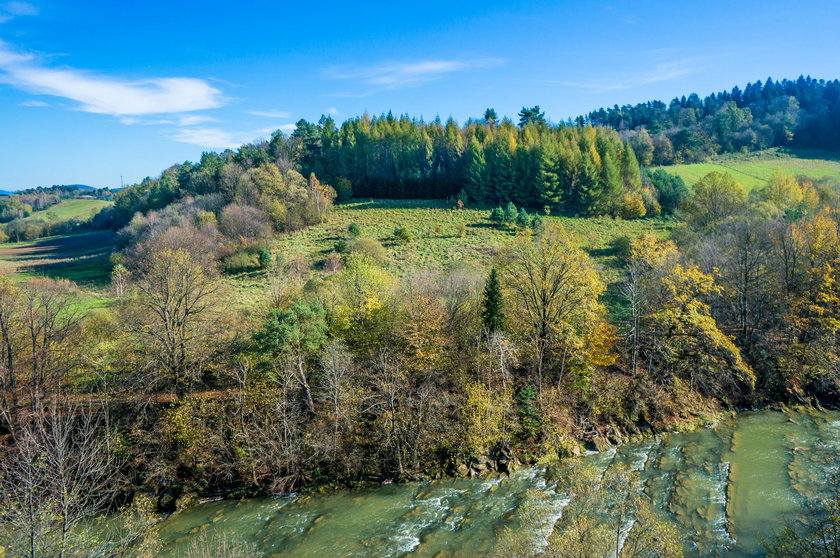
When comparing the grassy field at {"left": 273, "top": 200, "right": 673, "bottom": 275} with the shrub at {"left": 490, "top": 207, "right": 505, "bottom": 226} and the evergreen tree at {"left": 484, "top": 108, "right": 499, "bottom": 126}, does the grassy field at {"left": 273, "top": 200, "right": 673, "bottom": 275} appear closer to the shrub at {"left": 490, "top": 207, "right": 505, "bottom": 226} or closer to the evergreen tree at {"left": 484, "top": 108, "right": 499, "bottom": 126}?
the shrub at {"left": 490, "top": 207, "right": 505, "bottom": 226}

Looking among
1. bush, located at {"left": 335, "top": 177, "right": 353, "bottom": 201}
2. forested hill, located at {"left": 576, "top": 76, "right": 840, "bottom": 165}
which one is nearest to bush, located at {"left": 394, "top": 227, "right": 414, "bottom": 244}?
bush, located at {"left": 335, "top": 177, "right": 353, "bottom": 201}

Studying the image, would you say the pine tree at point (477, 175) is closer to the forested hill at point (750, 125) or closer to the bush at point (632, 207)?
the bush at point (632, 207)

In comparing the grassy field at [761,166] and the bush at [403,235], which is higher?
the grassy field at [761,166]

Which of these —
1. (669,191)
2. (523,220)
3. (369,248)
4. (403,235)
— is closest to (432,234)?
(403,235)

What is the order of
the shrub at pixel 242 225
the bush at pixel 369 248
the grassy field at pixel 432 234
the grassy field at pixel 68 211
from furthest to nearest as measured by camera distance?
the grassy field at pixel 68 211
the shrub at pixel 242 225
the grassy field at pixel 432 234
the bush at pixel 369 248

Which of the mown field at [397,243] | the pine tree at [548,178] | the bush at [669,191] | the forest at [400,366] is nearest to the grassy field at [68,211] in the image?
the mown field at [397,243]

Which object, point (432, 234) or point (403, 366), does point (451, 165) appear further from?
point (403, 366)

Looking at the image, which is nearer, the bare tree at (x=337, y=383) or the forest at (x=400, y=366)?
the forest at (x=400, y=366)
